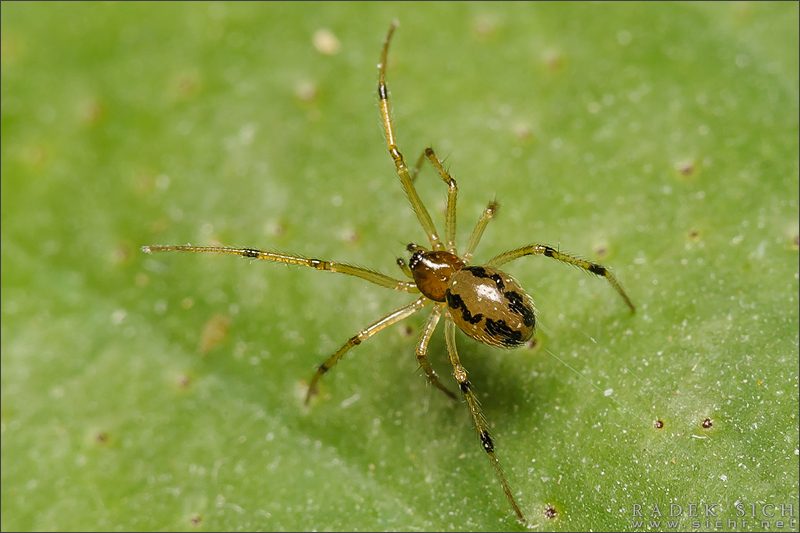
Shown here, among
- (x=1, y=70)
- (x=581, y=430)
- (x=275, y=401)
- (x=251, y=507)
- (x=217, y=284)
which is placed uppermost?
(x=1, y=70)

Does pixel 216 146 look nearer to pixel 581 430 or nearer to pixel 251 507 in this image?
pixel 251 507

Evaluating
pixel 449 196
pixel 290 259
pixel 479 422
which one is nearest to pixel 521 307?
pixel 479 422

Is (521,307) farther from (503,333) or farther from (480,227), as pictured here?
(480,227)

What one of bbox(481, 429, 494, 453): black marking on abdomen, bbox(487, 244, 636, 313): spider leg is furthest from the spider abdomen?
bbox(481, 429, 494, 453): black marking on abdomen

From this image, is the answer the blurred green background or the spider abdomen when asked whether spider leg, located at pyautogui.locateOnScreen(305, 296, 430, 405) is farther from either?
the spider abdomen

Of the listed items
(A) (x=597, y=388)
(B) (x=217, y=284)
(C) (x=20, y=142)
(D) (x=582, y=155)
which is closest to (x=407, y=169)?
(D) (x=582, y=155)

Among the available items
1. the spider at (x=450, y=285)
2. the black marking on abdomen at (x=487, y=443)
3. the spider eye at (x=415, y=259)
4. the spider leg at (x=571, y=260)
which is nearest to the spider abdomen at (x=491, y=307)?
the spider at (x=450, y=285)
